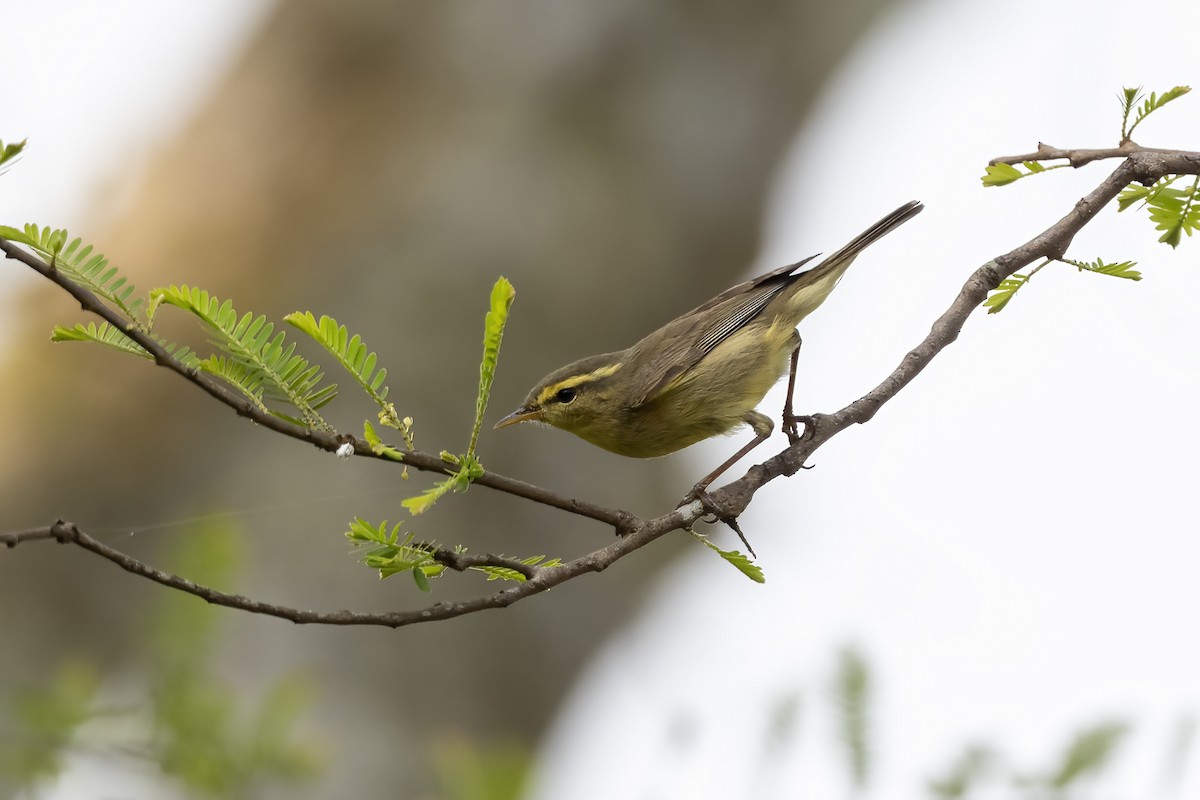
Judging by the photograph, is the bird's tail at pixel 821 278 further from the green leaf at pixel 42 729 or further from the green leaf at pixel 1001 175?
the green leaf at pixel 42 729

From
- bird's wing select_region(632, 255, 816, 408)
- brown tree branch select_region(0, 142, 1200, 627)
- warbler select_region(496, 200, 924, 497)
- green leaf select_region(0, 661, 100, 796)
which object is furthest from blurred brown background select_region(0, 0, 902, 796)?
brown tree branch select_region(0, 142, 1200, 627)

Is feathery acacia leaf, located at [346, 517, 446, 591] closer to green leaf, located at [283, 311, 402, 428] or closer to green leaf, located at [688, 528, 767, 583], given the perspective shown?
green leaf, located at [283, 311, 402, 428]

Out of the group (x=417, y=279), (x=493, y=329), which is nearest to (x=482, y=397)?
(x=493, y=329)

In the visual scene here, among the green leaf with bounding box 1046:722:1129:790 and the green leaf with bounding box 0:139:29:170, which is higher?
the green leaf with bounding box 0:139:29:170

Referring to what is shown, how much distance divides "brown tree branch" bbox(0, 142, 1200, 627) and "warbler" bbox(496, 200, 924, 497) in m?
0.68

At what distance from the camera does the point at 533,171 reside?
5.34 metres

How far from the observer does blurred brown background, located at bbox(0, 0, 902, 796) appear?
14.2 ft

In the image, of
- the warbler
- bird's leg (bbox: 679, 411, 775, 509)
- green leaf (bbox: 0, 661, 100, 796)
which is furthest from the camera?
the warbler

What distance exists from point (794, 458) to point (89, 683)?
1300mm

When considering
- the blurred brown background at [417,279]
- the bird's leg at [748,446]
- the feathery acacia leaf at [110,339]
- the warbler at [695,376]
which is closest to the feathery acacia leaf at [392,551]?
the feathery acacia leaf at [110,339]

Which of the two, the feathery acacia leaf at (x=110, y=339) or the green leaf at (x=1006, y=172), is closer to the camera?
the feathery acacia leaf at (x=110, y=339)

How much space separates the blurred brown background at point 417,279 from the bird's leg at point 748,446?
166cm

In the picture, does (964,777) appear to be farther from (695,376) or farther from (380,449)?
(695,376)

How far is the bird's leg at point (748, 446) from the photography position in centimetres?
241
